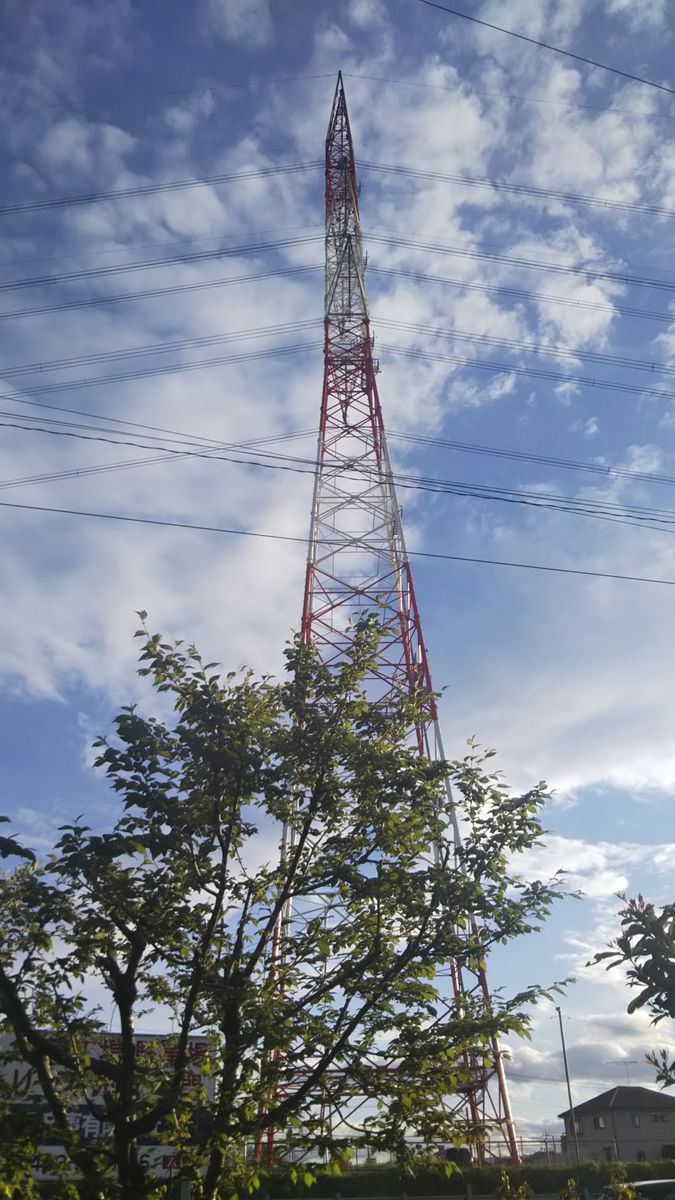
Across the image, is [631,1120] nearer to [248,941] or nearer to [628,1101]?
[628,1101]

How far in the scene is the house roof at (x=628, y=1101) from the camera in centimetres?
4988

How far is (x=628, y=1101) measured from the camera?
50.4m

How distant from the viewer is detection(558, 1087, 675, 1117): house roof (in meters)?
49.9

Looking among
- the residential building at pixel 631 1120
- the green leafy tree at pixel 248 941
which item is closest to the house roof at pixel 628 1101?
the residential building at pixel 631 1120

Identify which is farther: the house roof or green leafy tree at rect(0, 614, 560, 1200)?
the house roof

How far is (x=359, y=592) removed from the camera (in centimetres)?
2244

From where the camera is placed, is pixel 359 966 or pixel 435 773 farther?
pixel 435 773

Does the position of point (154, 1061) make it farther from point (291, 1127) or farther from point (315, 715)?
point (315, 715)

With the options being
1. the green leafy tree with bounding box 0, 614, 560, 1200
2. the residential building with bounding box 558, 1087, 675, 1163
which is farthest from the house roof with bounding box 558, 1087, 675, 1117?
the green leafy tree with bounding box 0, 614, 560, 1200

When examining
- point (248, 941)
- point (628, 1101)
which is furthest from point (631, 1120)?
point (248, 941)

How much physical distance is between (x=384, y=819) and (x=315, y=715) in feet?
4.01

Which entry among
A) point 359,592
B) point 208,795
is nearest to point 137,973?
point 208,795

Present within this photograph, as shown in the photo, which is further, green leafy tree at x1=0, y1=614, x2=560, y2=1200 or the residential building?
the residential building

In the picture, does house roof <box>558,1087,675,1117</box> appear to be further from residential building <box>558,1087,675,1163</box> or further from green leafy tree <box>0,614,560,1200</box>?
green leafy tree <box>0,614,560,1200</box>
